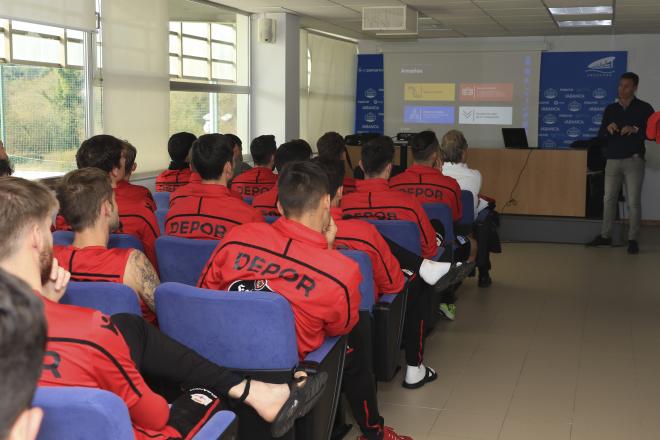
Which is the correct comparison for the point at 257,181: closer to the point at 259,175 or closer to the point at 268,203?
the point at 259,175

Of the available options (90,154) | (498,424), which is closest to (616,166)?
(498,424)

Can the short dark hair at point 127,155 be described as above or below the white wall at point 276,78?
below

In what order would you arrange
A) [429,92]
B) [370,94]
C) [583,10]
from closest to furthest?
[583,10] → [429,92] → [370,94]

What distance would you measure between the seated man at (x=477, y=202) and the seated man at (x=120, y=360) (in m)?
4.05

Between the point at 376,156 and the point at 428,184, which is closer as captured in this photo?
the point at 376,156

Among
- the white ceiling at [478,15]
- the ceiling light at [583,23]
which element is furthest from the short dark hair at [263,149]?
the ceiling light at [583,23]

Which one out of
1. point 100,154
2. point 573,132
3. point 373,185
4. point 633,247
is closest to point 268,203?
point 373,185

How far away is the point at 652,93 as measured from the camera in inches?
424

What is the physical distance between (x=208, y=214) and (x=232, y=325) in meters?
1.46

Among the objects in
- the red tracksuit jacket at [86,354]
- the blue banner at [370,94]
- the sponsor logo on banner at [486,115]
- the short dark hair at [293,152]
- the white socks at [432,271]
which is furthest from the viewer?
the blue banner at [370,94]

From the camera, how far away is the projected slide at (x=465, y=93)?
11312mm

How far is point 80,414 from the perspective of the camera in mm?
1403

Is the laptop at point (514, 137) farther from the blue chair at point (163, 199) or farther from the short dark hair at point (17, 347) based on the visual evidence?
the short dark hair at point (17, 347)

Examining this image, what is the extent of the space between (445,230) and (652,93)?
23.2 ft
